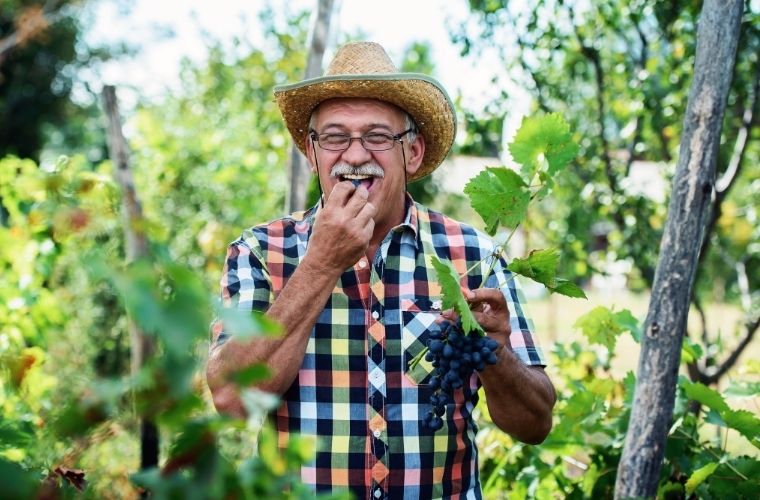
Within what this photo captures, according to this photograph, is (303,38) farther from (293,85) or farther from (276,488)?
(276,488)

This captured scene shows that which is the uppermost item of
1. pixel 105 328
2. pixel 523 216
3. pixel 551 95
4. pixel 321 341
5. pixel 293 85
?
pixel 551 95

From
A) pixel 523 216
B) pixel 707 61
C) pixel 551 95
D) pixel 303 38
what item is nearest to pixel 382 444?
pixel 523 216

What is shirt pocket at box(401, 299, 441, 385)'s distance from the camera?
2.21m

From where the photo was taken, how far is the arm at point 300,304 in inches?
77.2

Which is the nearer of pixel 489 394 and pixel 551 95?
pixel 489 394

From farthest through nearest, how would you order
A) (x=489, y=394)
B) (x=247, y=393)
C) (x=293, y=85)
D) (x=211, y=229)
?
(x=211, y=229) → (x=293, y=85) → (x=489, y=394) → (x=247, y=393)

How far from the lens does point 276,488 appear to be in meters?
0.72

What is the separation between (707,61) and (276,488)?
6.61 feet

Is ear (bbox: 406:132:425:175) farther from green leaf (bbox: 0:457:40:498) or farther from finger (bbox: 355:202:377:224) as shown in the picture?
green leaf (bbox: 0:457:40:498)

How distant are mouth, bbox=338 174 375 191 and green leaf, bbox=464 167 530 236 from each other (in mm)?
535

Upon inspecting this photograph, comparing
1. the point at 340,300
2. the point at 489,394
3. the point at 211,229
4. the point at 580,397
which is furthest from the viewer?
the point at 211,229

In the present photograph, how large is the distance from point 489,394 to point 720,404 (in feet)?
2.39

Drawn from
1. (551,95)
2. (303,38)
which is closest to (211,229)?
(303,38)

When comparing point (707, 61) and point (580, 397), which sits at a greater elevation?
point (707, 61)
